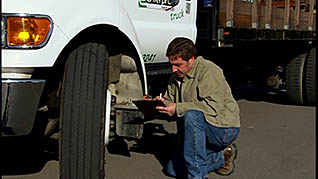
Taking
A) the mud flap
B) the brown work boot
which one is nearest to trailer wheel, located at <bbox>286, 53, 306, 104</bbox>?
the brown work boot

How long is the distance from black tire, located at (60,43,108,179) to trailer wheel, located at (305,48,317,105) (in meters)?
5.08

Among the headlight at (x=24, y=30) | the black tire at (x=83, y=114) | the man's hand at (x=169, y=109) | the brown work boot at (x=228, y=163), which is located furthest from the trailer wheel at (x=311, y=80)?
the headlight at (x=24, y=30)

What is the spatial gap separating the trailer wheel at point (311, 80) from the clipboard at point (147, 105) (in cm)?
446

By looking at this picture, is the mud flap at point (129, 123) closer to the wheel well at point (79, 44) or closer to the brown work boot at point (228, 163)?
the wheel well at point (79, 44)

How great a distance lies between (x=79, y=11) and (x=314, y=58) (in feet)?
17.8

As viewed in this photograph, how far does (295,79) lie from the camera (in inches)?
314

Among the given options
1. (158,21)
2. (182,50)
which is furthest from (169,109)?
(158,21)

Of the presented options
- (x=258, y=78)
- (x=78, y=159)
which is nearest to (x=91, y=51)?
(x=78, y=159)

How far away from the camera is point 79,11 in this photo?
319 centimetres

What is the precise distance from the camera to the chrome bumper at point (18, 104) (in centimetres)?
287

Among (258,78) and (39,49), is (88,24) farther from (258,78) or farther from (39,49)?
(258,78)

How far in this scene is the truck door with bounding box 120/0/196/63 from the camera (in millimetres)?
4086

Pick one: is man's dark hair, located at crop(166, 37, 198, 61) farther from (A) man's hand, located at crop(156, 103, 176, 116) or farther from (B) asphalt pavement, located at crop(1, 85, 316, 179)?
(B) asphalt pavement, located at crop(1, 85, 316, 179)

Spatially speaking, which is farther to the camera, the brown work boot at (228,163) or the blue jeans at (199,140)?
the brown work boot at (228,163)
